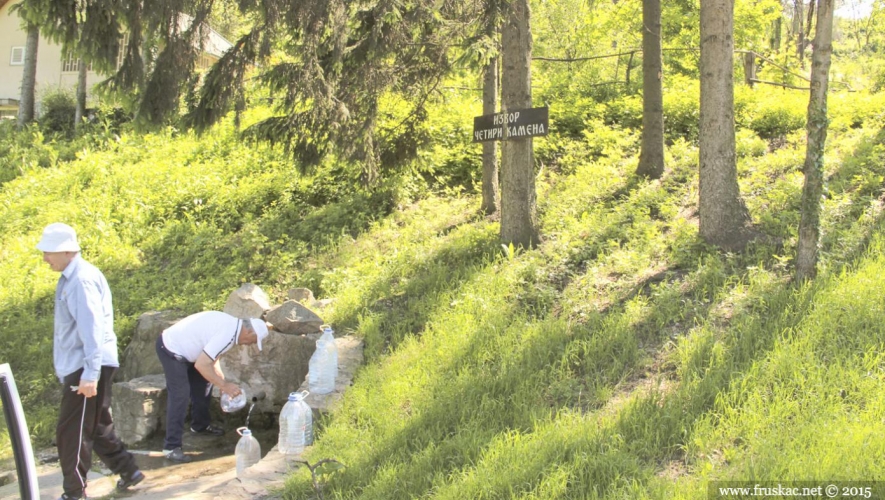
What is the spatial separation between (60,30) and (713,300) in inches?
294

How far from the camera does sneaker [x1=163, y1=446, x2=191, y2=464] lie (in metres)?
6.28

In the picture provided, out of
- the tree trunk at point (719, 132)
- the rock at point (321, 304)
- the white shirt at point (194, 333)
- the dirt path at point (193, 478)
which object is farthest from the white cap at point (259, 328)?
the tree trunk at point (719, 132)

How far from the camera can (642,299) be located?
676 centimetres

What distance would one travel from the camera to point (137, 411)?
704 centimetres

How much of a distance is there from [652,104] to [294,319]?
21.2 ft

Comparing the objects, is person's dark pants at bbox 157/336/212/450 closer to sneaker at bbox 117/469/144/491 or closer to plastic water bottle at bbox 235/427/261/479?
sneaker at bbox 117/469/144/491

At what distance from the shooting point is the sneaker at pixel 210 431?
7.05 metres

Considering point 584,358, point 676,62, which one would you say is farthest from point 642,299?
point 676,62

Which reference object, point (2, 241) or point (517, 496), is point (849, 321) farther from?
point (2, 241)

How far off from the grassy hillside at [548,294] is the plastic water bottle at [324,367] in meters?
0.32

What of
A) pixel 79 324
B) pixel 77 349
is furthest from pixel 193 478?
pixel 79 324

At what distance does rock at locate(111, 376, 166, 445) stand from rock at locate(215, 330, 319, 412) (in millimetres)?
733

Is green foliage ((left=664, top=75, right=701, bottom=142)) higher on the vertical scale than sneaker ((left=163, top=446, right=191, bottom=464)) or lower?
higher

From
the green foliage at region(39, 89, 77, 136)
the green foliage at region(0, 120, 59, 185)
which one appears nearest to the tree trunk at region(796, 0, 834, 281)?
the green foliage at region(0, 120, 59, 185)
